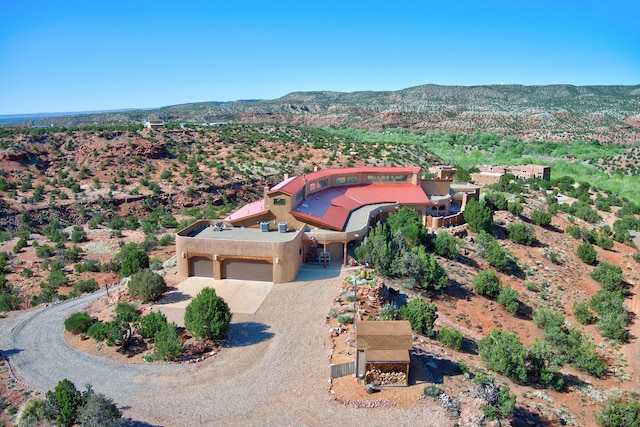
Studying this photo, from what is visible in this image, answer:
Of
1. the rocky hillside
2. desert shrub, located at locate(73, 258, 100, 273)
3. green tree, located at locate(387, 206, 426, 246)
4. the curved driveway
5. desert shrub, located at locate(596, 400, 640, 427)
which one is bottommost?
desert shrub, located at locate(596, 400, 640, 427)

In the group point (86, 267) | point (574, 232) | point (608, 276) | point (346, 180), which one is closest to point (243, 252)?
point (86, 267)

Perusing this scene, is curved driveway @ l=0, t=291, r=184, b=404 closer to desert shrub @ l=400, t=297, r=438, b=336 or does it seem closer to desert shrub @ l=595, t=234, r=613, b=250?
desert shrub @ l=400, t=297, r=438, b=336

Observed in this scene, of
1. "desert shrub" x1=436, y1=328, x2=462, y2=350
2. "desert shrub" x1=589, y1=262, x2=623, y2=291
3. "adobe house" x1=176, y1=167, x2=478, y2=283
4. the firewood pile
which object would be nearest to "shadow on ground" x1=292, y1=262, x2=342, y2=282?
"adobe house" x1=176, y1=167, x2=478, y2=283

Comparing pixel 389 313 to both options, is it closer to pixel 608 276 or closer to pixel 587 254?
pixel 608 276

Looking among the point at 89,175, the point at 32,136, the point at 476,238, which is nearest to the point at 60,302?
the point at 476,238

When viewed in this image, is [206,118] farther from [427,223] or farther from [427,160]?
[427,223]

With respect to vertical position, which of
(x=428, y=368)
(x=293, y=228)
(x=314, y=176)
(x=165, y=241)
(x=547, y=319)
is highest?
(x=314, y=176)

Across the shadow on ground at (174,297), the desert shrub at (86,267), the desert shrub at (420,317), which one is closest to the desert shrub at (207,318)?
the shadow on ground at (174,297)
